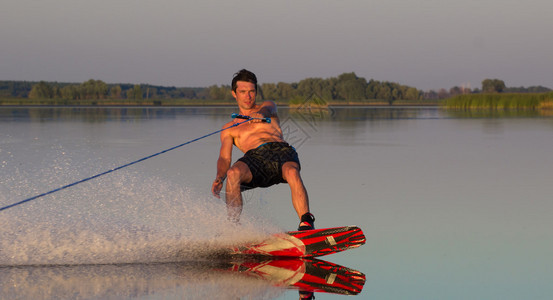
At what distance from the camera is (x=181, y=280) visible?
201 inches

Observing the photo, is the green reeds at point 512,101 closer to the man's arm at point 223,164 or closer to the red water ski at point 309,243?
the man's arm at point 223,164

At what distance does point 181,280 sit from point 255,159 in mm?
1850

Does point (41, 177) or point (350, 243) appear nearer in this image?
point (350, 243)

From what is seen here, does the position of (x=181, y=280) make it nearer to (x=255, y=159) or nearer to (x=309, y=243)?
(x=309, y=243)

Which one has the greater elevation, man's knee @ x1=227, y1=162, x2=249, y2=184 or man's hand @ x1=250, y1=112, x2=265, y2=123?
man's hand @ x1=250, y1=112, x2=265, y2=123

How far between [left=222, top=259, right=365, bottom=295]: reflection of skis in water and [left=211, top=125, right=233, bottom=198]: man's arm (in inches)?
39.5

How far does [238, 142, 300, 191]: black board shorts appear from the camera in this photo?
661 centimetres

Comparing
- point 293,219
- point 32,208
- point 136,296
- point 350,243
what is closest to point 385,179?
point 293,219

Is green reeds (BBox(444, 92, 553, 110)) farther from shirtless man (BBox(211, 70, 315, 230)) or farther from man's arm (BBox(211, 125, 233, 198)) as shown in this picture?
man's arm (BBox(211, 125, 233, 198))

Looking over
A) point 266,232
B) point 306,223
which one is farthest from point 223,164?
point 306,223

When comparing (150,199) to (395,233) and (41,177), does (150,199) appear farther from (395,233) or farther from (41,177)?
(41,177)

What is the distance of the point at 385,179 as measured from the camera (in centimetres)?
1054

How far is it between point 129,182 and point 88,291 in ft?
7.10

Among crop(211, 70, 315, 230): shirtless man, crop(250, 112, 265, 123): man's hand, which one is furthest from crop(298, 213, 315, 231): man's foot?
crop(250, 112, 265, 123): man's hand
